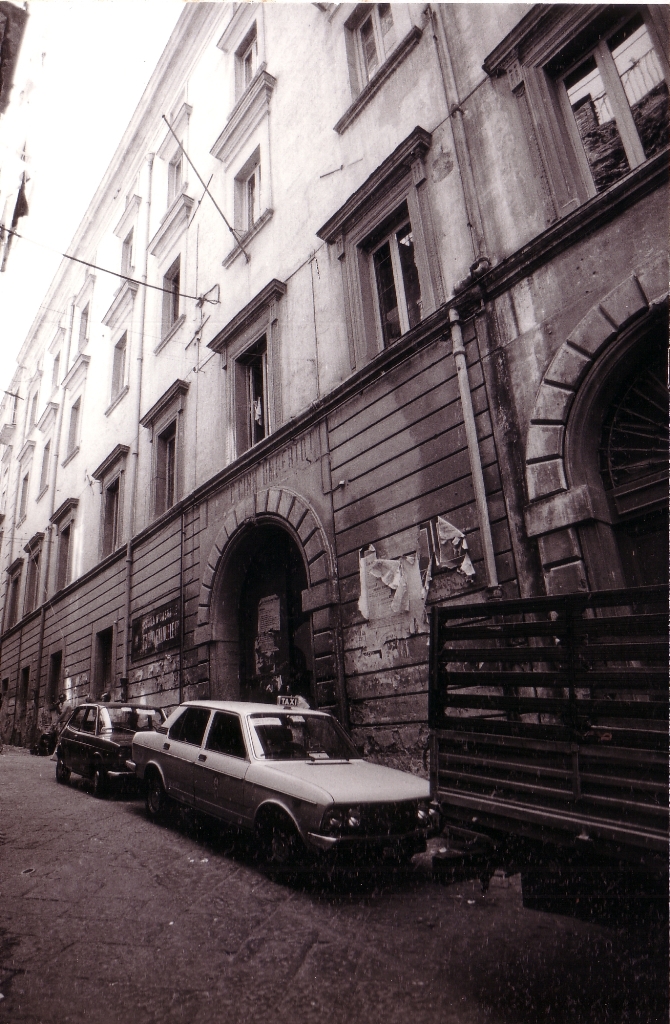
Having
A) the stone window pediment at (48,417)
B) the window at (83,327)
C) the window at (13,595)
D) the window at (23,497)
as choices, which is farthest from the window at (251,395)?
the window at (23,497)

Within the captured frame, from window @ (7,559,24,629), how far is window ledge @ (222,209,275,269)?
1865 cm

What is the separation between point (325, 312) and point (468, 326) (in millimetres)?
3339

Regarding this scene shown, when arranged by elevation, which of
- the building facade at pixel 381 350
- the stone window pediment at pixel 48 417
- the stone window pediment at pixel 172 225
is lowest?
the building facade at pixel 381 350

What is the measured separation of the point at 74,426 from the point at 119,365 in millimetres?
4547

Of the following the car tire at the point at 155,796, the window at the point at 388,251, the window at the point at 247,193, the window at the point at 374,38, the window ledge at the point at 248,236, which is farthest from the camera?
the window at the point at 247,193

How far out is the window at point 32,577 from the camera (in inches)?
942

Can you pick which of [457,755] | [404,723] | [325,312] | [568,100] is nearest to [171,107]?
[325,312]

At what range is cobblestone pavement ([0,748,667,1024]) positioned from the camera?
9.00 ft

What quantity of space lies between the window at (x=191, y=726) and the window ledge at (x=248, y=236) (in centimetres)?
971

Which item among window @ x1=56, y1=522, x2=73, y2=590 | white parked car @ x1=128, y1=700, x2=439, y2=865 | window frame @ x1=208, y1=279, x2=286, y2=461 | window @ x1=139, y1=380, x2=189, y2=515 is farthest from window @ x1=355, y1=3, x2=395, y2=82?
window @ x1=56, y1=522, x2=73, y2=590

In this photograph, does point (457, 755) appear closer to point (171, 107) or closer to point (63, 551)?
point (171, 107)

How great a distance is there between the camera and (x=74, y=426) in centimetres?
2283

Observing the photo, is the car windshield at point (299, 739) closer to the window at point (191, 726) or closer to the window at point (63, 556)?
the window at point (191, 726)

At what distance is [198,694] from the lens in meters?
11.6
